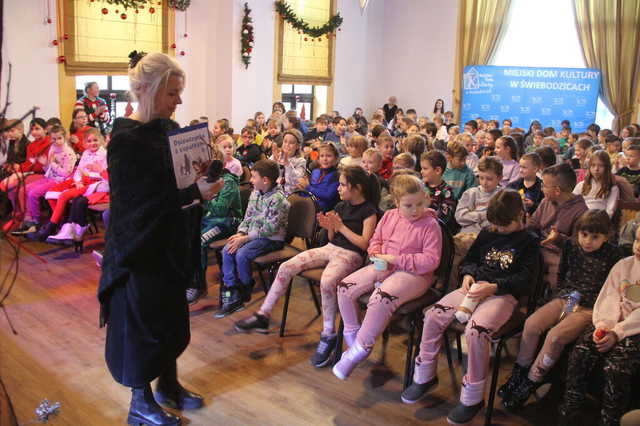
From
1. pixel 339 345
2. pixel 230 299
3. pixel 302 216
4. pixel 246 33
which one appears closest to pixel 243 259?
pixel 230 299

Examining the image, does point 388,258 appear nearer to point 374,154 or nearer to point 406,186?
point 406,186

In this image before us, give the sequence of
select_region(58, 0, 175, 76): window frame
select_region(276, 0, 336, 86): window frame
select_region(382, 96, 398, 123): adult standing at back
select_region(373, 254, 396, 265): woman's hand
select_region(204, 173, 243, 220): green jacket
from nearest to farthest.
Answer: select_region(373, 254, 396, 265): woman's hand
select_region(204, 173, 243, 220): green jacket
select_region(58, 0, 175, 76): window frame
select_region(276, 0, 336, 86): window frame
select_region(382, 96, 398, 123): adult standing at back

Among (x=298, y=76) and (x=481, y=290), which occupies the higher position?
(x=298, y=76)

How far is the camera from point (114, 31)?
8.80 meters

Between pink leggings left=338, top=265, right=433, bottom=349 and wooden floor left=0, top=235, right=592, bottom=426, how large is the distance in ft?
0.99

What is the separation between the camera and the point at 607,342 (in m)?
2.65

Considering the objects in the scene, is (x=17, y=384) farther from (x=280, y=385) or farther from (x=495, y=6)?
(x=495, y=6)

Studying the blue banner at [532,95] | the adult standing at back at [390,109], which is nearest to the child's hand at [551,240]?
the blue banner at [532,95]

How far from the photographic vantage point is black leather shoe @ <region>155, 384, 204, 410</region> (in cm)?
294

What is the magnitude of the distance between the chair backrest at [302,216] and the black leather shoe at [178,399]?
1.50 m

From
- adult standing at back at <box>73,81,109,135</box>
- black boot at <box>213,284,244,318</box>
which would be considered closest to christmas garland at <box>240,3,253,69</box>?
adult standing at back at <box>73,81,109,135</box>

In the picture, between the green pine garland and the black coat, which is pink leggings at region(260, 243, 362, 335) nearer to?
the black coat

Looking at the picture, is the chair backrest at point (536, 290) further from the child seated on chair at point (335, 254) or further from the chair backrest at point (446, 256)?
the child seated on chair at point (335, 254)

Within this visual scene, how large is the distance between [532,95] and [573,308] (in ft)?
31.4
